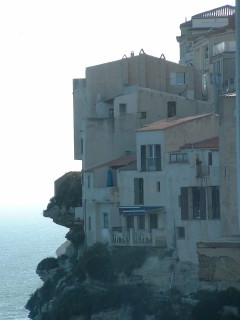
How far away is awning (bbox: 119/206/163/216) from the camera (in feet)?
210

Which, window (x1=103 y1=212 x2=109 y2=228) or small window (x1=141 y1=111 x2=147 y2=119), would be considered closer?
window (x1=103 y1=212 x2=109 y2=228)

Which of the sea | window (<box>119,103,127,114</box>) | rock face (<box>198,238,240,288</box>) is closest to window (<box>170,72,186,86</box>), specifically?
window (<box>119,103,127,114</box>)

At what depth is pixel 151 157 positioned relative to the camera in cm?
6425

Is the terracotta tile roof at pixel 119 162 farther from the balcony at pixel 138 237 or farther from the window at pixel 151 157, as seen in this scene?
the balcony at pixel 138 237

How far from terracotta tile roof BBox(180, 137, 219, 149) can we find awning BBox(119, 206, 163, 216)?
8.92 ft

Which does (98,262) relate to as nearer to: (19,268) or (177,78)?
(177,78)

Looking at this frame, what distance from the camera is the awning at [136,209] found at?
210 feet

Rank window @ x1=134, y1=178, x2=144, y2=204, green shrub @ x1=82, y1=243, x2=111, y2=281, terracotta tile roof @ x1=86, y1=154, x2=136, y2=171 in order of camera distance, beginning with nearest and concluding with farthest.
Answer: window @ x1=134, y1=178, x2=144, y2=204
green shrub @ x1=82, y1=243, x2=111, y2=281
terracotta tile roof @ x1=86, y1=154, x2=136, y2=171

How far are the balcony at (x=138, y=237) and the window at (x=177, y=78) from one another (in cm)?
996

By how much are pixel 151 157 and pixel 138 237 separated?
11.1 ft

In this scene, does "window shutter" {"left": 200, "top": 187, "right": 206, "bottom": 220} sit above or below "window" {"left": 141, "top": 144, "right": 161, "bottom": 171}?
below

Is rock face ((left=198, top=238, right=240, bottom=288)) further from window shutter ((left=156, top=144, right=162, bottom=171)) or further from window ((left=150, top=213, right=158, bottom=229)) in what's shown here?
window shutter ((left=156, top=144, right=162, bottom=171))

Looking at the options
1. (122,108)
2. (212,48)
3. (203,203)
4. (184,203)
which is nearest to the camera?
(203,203)

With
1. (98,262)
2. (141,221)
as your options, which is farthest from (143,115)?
(98,262)
